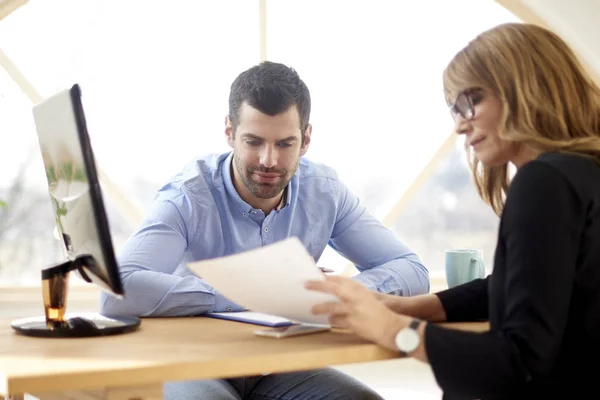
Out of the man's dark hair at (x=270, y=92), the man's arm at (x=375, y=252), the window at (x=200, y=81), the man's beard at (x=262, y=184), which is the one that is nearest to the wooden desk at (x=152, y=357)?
the man's arm at (x=375, y=252)

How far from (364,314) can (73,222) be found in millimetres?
645

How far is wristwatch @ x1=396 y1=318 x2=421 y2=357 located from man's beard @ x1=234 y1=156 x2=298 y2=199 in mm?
1112

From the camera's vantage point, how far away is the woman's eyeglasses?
1.78m

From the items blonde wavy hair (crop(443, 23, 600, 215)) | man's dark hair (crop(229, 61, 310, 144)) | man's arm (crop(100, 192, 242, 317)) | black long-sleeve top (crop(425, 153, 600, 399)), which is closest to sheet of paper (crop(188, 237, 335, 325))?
black long-sleeve top (crop(425, 153, 600, 399))

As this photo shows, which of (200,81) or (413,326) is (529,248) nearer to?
(413,326)

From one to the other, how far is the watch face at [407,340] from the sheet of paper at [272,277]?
0.15m

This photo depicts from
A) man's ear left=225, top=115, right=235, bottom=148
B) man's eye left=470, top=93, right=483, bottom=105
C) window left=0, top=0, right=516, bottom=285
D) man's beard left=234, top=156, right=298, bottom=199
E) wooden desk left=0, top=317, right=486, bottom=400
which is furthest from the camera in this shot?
window left=0, top=0, right=516, bottom=285

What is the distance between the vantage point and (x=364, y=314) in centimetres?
163

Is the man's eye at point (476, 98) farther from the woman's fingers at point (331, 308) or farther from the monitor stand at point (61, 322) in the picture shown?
the monitor stand at point (61, 322)

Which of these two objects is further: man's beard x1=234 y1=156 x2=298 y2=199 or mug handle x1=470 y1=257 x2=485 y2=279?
man's beard x1=234 y1=156 x2=298 y2=199

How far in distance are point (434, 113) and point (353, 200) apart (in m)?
2.76

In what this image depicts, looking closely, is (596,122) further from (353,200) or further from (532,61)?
(353,200)

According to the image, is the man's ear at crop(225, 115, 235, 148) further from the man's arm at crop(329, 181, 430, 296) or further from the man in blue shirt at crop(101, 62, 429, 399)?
the man's arm at crop(329, 181, 430, 296)

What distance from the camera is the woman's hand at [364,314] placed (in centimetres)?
162
